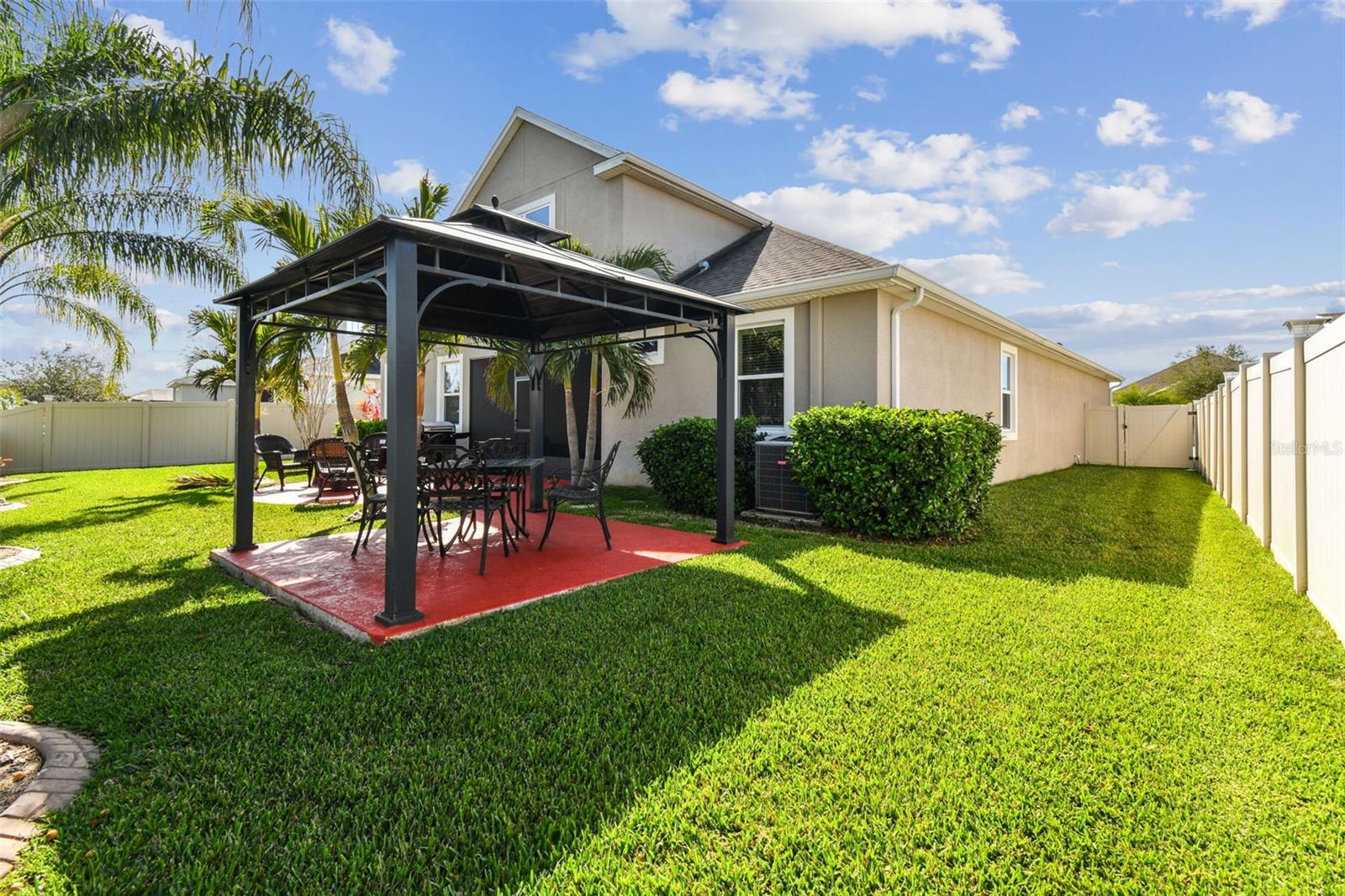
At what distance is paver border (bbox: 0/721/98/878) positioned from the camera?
84.5 inches

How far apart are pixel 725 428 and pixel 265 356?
21.8 feet

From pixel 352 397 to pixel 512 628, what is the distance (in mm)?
29801

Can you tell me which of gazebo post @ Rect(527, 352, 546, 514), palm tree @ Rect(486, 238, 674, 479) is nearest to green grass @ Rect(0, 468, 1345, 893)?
gazebo post @ Rect(527, 352, 546, 514)

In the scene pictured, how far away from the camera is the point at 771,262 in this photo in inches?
419

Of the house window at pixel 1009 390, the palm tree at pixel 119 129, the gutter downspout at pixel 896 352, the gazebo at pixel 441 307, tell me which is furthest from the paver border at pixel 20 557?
the house window at pixel 1009 390

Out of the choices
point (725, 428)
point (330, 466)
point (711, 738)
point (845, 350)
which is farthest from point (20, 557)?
point (845, 350)

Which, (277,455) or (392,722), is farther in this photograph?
(277,455)

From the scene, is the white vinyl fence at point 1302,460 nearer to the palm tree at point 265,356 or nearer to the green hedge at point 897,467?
the green hedge at point 897,467

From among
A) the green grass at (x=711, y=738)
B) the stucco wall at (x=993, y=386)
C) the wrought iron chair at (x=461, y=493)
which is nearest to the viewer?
the green grass at (x=711, y=738)

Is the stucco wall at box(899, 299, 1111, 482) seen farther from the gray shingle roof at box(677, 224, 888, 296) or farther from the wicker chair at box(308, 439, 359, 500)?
the wicker chair at box(308, 439, 359, 500)

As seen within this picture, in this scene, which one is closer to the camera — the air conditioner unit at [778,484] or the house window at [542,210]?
the air conditioner unit at [778,484]

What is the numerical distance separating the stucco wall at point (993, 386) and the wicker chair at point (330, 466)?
30.0 ft

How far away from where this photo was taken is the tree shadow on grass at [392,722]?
2043mm

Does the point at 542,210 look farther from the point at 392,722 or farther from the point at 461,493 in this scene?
the point at 392,722
